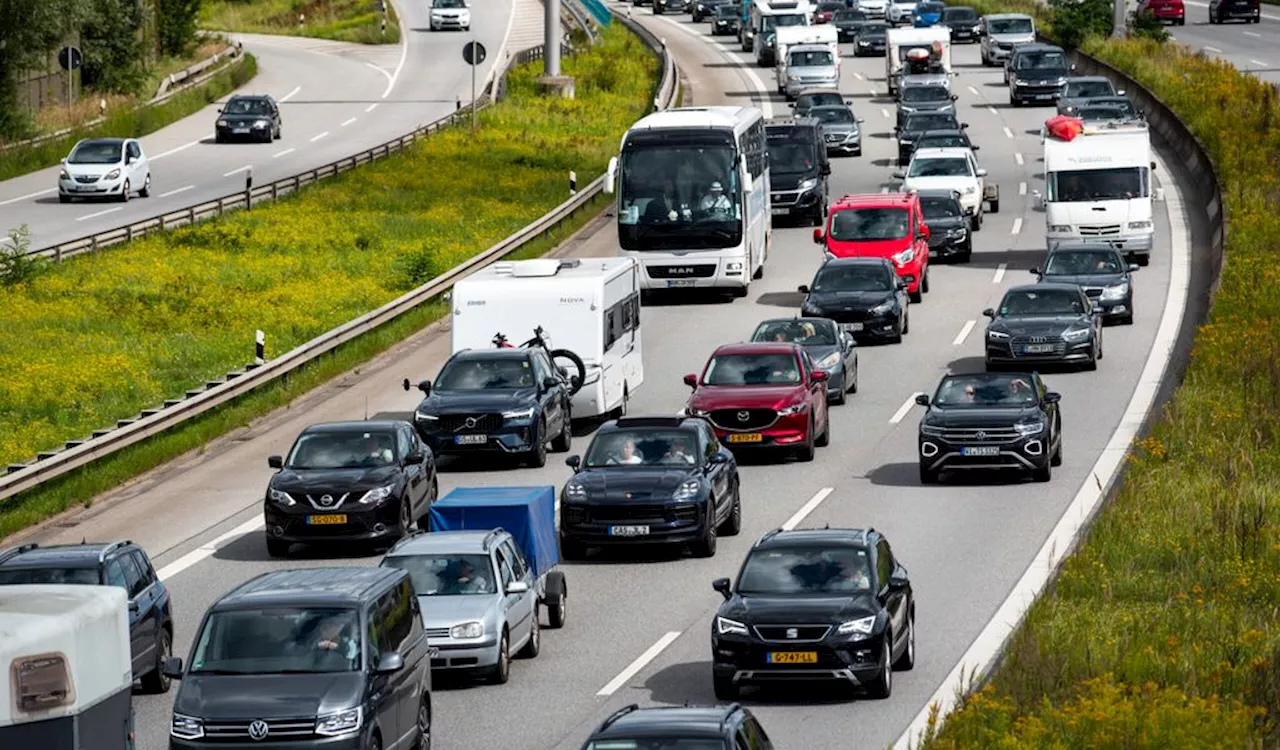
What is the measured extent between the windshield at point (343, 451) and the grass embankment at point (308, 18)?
92.2 m

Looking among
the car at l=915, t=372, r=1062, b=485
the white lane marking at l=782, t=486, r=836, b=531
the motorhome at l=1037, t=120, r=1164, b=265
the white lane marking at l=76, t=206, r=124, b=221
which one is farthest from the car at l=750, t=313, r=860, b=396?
the white lane marking at l=76, t=206, r=124, b=221

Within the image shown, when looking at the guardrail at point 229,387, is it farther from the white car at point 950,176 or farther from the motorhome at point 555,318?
the white car at point 950,176

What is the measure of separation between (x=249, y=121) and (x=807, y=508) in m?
52.7

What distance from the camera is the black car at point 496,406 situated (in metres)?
35.2

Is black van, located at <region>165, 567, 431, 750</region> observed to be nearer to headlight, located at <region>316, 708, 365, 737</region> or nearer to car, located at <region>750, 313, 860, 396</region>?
headlight, located at <region>316, 708, 365, 737</region>

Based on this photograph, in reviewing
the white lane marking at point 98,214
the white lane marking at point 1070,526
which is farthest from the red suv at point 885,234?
the white lane marking at point 98,214

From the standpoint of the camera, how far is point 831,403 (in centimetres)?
4078

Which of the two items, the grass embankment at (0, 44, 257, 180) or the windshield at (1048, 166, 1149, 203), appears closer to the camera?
the windshield at (1048, 166, 1149, 203)

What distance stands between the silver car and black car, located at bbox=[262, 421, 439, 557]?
14.3 ft

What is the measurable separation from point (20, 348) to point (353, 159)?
2665 centimetres

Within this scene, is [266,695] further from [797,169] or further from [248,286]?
[797,169]

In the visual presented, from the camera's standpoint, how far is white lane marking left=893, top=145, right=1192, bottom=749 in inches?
885

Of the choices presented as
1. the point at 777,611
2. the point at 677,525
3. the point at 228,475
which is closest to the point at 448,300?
the point at 228,475

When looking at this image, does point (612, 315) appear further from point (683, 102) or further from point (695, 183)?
point (683, 102)
